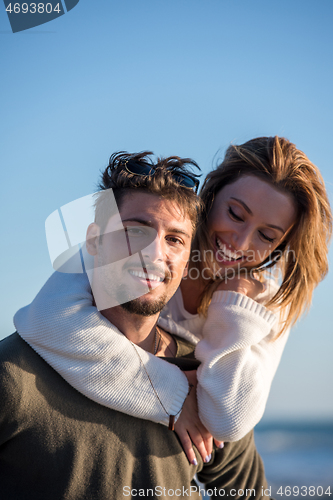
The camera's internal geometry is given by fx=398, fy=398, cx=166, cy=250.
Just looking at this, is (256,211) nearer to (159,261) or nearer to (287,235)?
(287,235)

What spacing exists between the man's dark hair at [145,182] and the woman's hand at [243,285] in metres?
0.47

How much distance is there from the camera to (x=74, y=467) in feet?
5.70

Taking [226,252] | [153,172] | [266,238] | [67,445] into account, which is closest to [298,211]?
[266,238]

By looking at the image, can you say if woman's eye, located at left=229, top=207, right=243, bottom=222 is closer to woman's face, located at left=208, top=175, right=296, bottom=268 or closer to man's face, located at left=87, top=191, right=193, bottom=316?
woman's face, located at left=208, top=175, right=296, bottom=268

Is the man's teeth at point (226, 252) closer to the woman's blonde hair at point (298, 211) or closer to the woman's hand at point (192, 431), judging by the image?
the woman's blonde hair at point (298, 211)

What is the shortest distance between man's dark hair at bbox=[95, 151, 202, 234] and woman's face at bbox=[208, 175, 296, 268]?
416mm

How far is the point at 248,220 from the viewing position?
2795 millimetres

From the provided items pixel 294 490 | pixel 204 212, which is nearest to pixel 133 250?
pixel 204 212

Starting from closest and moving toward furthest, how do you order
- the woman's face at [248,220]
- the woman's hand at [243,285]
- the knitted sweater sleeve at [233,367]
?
the knitted sweater sleeve at [233,367] < the woman's hand at [243,285] < the woman's face at [248,220]

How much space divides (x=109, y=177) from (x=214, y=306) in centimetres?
101

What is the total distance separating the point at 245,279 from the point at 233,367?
2.50ft

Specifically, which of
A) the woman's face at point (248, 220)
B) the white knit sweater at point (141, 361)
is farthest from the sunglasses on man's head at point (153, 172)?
the white knit sweater at point (141, 361)

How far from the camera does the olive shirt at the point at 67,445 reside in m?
1.72

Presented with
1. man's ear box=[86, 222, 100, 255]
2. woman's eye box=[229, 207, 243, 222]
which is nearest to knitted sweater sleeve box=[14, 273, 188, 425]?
man's ear box=[86, 222, 100, 255]
